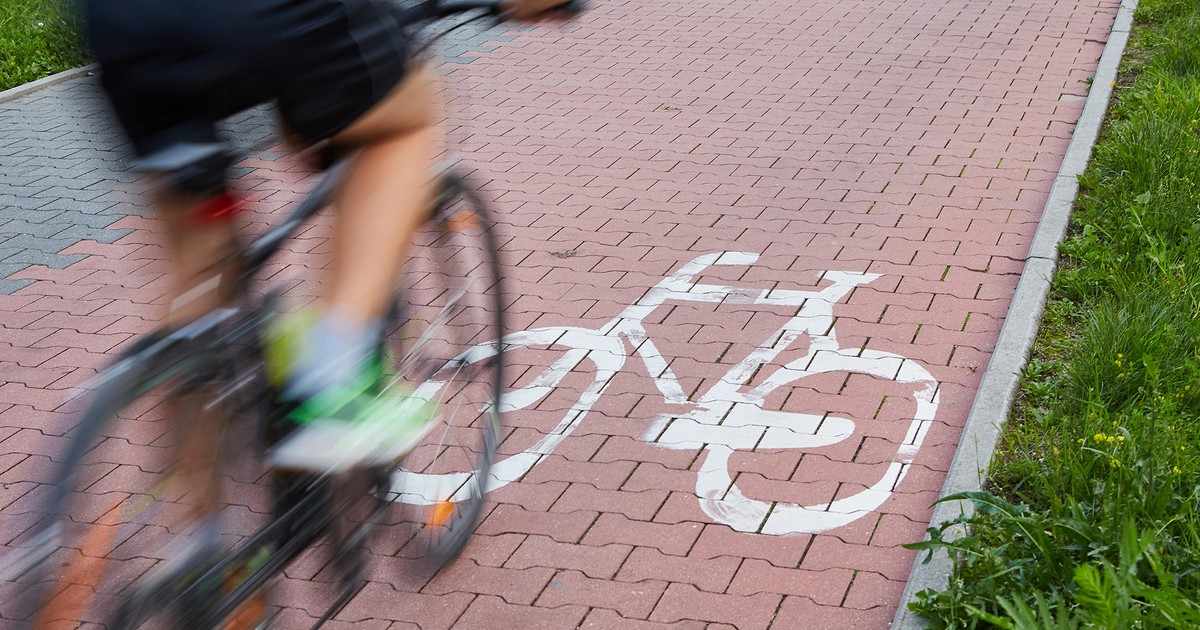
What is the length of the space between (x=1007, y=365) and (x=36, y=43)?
8346mm

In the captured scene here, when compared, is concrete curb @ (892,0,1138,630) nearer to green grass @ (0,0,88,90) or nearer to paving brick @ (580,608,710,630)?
paving brick @ (580,608,710,630)

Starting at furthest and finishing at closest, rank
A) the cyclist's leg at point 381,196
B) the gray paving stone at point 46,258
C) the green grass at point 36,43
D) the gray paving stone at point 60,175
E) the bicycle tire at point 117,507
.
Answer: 1. the green grass at point 36,43
2. the gray paving stone at point 60,175
3. the gray paving stone at point 46,258
4. the cyclist's leg at point 381,196
5. the bicycle tire at point 117,507

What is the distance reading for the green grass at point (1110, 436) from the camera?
9.57 feet

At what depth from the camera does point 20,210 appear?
703 centimetres

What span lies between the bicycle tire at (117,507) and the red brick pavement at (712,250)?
1.01m

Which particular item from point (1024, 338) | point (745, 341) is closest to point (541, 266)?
point (745, 341)

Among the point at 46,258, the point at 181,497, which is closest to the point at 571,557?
the point at 181,497

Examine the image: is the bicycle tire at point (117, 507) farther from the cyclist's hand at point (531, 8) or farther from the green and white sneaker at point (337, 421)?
the cyclist's hand at point (531, 8)

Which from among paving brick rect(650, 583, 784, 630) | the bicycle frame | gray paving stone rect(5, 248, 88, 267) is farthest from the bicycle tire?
gray paving stone rect(5, 248, 88, 267)

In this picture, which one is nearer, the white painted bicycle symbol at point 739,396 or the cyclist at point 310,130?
the cyclist at point 310,130

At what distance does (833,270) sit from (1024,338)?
109 cm

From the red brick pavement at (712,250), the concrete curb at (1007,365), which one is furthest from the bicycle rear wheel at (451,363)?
the concrete curb at (1007,365)

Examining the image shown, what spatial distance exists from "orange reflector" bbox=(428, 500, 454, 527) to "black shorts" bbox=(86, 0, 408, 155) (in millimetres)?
1371

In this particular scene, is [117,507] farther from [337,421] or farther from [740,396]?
[740,396]
